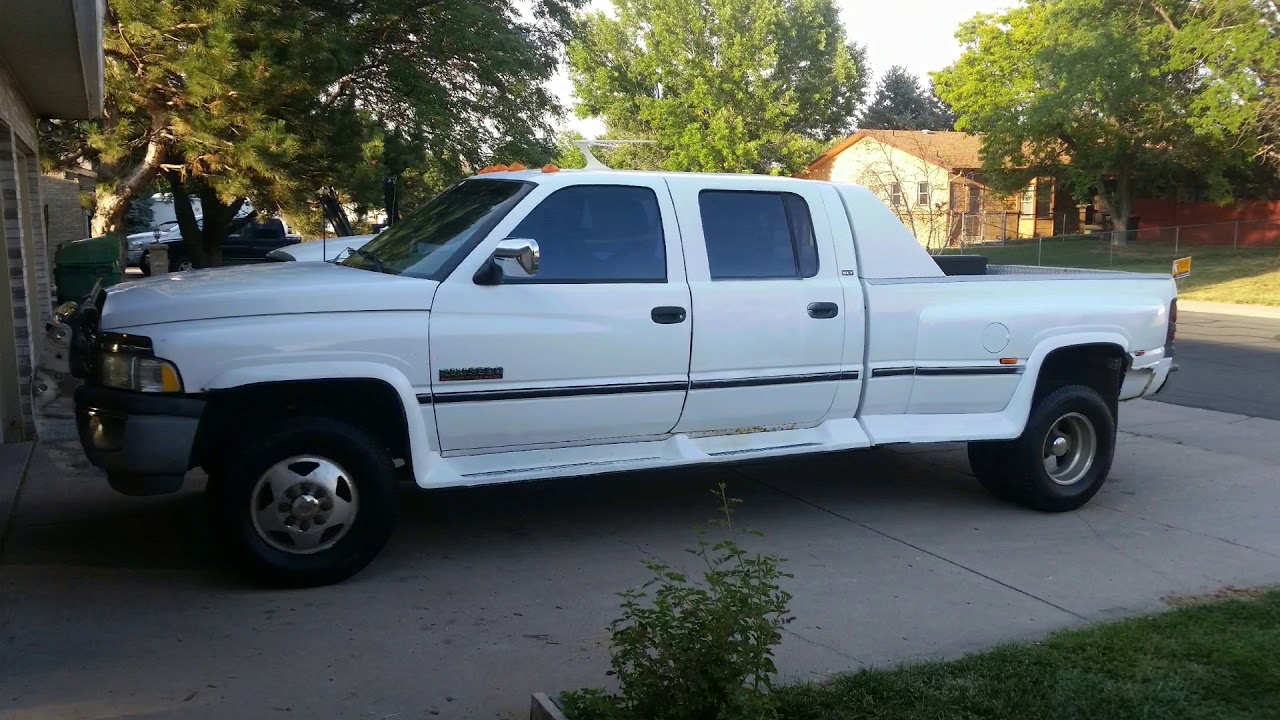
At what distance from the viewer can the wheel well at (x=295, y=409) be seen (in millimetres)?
5258

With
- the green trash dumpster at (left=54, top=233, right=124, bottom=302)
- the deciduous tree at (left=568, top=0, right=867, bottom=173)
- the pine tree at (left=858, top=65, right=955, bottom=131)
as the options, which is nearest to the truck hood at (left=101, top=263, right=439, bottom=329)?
the green trash dumpster at (left=54, top=233, right=124, bottom=302)

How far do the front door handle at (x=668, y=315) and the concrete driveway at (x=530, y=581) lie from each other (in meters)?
1.24

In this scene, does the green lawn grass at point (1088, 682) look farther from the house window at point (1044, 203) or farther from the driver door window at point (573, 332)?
the house window at point (1044, 203)

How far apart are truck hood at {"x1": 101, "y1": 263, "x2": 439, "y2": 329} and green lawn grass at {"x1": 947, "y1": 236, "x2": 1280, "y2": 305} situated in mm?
22210

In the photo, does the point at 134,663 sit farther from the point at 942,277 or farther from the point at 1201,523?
the point at 1201,523

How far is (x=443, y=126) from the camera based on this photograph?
63.6 ft

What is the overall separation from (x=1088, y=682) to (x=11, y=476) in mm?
6581

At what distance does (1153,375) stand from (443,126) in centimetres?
Result: 1432

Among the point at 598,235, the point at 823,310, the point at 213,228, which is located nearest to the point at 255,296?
the point at 598,235

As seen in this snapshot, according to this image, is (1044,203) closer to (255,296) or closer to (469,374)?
(469,374)

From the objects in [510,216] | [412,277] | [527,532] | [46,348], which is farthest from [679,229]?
[46,348]

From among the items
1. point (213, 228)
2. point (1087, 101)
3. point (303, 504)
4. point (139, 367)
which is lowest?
point (303, 504)

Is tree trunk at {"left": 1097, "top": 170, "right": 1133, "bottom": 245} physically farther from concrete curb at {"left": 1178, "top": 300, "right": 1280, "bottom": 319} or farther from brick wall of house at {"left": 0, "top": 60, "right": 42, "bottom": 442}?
brick wall of house at {"left": 0, "top": 60, "right": 42, "bottom": 442}

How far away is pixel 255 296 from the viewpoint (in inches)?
205
